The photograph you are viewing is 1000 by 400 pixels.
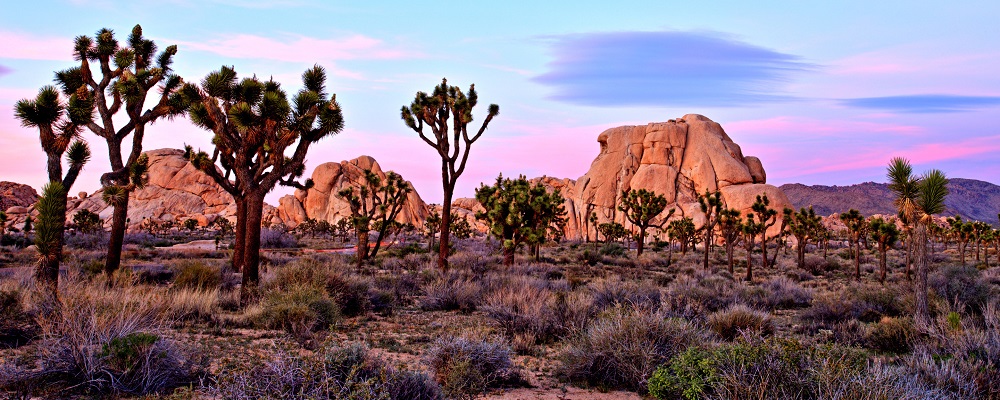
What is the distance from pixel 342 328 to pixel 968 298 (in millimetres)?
14024

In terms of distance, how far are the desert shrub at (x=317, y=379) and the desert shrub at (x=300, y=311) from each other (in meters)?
4.48

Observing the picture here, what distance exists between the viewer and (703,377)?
589cm

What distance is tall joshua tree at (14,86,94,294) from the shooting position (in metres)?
12.7

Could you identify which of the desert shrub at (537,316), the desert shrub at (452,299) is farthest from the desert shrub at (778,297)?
the desert shrub at (452,299)

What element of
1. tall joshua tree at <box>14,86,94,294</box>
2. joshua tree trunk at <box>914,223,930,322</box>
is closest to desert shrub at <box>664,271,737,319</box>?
joshua tree trunk at <box>914,223,930,322</box>

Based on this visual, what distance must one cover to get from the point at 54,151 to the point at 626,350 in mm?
14111

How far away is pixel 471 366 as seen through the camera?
7090mm

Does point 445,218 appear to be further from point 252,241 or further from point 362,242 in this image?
point 252,241

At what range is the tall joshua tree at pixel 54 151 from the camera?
12.7 metres

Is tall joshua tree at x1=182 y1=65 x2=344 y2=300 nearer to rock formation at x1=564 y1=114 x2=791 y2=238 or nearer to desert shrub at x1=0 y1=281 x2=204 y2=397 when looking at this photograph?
desert shrub at x1=0 y1=281 x2=204 y2=397

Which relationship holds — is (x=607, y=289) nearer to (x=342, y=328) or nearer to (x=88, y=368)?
(x=342, y=328)

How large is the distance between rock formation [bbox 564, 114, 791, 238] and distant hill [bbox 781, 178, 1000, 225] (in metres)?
91.3

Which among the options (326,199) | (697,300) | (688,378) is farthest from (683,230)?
(326,199)

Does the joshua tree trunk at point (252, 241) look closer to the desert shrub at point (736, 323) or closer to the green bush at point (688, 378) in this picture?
the desert shrub at point (736, 323)
